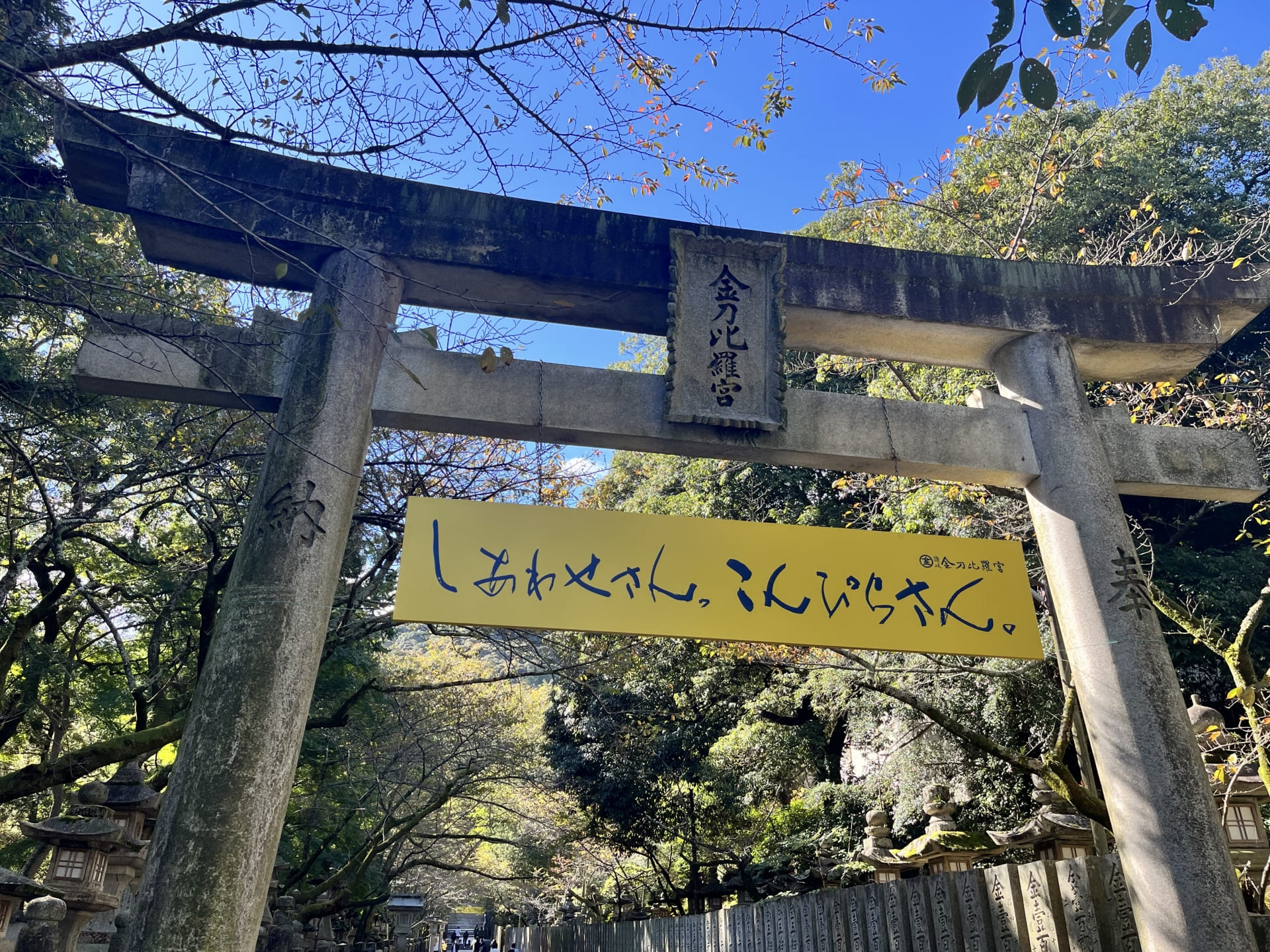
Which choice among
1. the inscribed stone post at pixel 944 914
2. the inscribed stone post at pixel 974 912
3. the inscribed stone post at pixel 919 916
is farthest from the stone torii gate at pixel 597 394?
the inscribed stone post at pixel 919 916

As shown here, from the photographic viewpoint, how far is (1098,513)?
4.88 metres

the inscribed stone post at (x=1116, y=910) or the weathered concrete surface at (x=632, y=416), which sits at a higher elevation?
the weathered concrete surface at (x=632, y=416)

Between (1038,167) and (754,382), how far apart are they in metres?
5.72

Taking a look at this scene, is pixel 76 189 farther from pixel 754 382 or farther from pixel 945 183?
pixel 945 183

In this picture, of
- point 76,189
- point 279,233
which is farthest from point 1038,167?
point 76,189

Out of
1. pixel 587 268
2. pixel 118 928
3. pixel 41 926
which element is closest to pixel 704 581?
pixel 587 268

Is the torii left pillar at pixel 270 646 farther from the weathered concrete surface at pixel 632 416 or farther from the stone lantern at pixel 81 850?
the stone lantern at pixel 81 850

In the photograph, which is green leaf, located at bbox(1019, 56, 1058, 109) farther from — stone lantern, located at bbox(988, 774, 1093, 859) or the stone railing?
stone lantern, located at bbox(988, 774, 1093, 859)

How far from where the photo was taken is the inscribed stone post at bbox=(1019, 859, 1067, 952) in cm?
412

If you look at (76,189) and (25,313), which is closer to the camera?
(76,189)

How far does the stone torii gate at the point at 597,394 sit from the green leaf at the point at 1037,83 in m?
2.48

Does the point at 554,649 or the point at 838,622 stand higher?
the point at 554,649

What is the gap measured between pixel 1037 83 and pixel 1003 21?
22 cm

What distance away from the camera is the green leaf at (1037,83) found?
2623 millimetres
